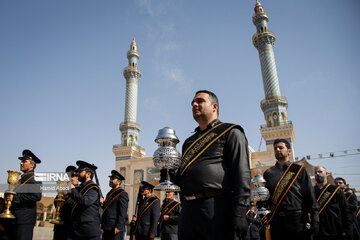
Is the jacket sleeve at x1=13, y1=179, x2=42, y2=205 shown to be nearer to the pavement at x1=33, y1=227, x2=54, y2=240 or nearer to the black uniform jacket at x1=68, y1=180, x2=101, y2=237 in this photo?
the black uniform jacket at x1=68, y1=180, x2=101, y2=237

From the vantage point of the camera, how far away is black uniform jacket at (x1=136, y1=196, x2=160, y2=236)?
16.4 feet

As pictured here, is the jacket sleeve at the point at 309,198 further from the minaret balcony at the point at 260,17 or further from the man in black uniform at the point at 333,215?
the minaret balcony at the point at 260,17

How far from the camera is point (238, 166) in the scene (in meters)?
1.71

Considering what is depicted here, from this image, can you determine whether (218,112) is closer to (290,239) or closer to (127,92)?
(290,239)

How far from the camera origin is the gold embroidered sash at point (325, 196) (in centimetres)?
359

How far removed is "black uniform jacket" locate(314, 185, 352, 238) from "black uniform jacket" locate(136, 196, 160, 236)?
299 centimetres

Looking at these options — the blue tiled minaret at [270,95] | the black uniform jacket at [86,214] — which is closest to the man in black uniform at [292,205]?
the black uniform jacket at [86,214]

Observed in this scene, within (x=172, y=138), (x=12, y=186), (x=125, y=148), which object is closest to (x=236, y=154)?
(x=172, y=138)

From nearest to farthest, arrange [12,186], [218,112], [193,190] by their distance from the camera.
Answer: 1. [193,190]
2. [218,112]
3. [12,186]

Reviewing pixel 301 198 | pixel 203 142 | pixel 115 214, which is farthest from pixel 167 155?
pixel 115 214

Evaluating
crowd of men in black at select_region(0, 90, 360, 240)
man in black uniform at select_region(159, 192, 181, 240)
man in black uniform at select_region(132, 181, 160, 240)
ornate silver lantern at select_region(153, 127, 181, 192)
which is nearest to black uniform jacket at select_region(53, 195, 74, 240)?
crowd of men in black at select_region(0, 90, 360, 240)

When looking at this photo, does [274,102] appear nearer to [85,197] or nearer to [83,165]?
[83,165]

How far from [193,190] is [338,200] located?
2.96 meters

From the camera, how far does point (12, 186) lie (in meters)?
3.40
